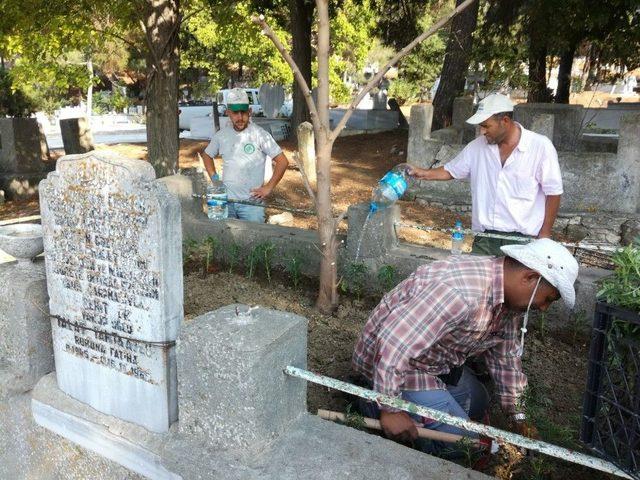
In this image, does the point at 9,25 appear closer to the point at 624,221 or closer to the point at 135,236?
the point at 135,236

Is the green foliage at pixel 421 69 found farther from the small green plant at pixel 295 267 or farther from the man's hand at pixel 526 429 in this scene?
the man's hand at pixel 526 429

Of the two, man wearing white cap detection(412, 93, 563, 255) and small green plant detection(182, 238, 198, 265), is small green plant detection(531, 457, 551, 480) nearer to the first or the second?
man wearing white cap detection(412, 93, 563, 255)

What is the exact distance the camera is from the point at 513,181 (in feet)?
14.3

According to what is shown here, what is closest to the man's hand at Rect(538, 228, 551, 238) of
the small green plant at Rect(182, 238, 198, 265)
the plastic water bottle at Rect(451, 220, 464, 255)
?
the plastic water bottle at Rect(451, 220, 464, 255)

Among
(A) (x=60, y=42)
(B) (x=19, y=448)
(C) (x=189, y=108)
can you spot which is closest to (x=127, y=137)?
(C) (x=189, y=108)

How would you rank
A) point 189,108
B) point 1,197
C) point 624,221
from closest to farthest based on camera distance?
1. point 624,221
2. point 1,197
3. point 189,108

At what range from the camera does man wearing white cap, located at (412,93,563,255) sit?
428 cm

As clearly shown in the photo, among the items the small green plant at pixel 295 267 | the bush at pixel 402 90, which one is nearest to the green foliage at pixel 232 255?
the small green plant at pixel 295 267

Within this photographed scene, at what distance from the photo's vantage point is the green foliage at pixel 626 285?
83.8 inches

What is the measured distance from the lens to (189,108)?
3541 cm

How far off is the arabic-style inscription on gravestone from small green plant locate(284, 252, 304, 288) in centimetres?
206

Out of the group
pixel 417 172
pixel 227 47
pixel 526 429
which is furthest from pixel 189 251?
pixel 227 47

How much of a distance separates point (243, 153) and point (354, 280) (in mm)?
1849

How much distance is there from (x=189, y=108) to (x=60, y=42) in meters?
26.1
